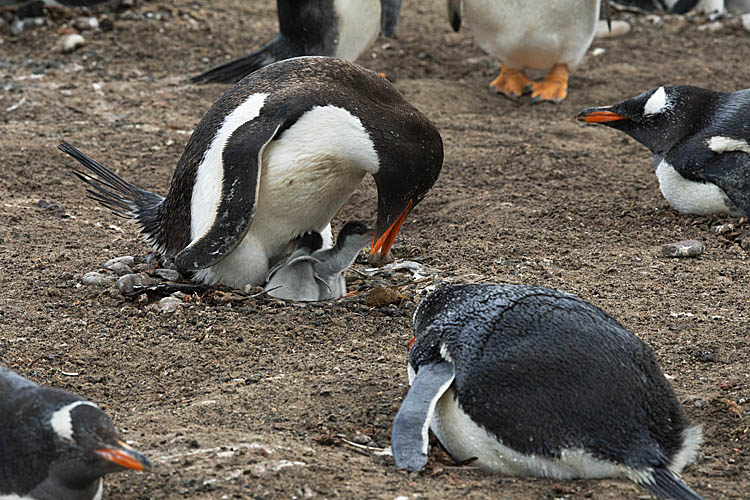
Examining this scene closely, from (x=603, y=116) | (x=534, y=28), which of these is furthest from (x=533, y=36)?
(x=603, y=116)

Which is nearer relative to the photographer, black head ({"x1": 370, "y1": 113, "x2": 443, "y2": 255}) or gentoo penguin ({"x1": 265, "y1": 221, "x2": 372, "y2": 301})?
black head ({"x1": 370, "y1": 113, "x2": 443, "y2": 255})

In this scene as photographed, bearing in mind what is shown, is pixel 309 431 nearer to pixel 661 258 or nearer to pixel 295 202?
pixel 295 202

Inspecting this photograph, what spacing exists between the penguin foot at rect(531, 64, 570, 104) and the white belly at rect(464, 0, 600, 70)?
0.20 ft

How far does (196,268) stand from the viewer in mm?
3301

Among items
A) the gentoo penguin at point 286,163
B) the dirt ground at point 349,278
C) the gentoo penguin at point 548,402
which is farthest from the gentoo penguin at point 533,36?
the gentoo penguin at point 548,402

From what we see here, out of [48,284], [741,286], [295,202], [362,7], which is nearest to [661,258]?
[741,286]

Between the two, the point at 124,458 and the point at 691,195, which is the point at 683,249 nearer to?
the point at 691,195

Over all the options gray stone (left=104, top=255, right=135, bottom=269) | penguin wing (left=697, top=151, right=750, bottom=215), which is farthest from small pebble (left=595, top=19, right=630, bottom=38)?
gray stone (left=104, top=255, right=135, bottom=269)

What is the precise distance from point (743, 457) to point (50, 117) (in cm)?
461

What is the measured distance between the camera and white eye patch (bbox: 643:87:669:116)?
4363mm

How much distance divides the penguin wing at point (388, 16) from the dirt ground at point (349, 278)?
487mm

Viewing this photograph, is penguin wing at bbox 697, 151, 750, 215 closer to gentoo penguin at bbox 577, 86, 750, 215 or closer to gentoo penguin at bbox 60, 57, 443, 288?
gentoo penguin at bbox 577, 86, 750, 215

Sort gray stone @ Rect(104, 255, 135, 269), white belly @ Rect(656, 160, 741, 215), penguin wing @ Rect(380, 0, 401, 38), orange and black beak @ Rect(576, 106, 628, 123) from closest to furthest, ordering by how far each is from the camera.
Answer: gray stone @ Rect(104, 255, 135, 269) → white belly @ Rect(656, 160, 741, 215) → orange and black beak @ Rect(576, 106, 628, 123) → penguin wing @ Rect(380, 0, 401, 38)

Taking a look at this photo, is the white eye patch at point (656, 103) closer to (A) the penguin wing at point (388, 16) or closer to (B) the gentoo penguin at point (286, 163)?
(B) the gentoo penguin at point (286, 163)
